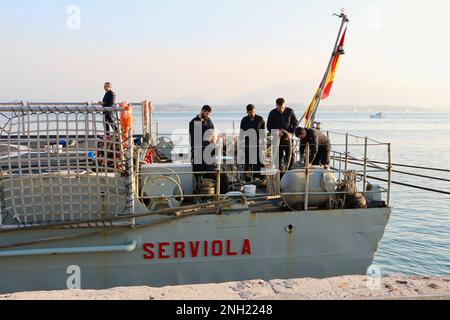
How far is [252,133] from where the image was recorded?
898 centimetres

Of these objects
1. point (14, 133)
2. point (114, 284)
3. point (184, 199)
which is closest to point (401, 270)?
point (184, 199)

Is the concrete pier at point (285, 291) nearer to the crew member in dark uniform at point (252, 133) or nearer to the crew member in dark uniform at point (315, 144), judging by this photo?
the crew member in dark uniform at point (315, 144)

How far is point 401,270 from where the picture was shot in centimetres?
1183

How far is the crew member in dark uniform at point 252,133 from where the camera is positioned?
8.95 meters

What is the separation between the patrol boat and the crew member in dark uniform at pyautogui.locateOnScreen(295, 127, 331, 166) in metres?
0.67

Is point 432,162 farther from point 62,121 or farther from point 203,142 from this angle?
point 62,121

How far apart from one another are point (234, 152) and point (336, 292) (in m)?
5.59

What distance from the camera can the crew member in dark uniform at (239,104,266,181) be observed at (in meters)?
8.95

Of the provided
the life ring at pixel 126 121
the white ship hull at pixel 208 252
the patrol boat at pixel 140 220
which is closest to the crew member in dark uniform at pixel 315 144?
the patrol boat at pixel 140 220

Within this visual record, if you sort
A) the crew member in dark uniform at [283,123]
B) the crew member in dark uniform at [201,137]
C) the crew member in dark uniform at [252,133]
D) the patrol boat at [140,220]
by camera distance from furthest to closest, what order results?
the crew member in dark uniform at [283,123] → the crew member in dark uniform at [252,133] → the crew member in dark uniform at [201,137] → the patrol boat at [140,220]

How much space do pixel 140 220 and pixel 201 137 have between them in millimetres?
1941

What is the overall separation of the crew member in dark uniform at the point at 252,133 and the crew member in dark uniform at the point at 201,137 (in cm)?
115

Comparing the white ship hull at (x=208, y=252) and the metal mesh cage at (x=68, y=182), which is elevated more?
the metal mesh cage at (x=68, y=182)

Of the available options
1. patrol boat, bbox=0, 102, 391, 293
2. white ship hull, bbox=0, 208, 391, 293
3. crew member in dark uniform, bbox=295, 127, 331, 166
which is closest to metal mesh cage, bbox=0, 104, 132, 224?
patrol boat, bbox=0, 102, 391, 293
